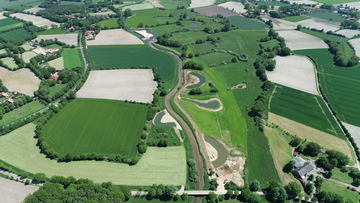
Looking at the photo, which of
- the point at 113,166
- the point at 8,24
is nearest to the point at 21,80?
the point at 113,166

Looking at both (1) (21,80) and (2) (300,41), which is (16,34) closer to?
(1) (21,80)

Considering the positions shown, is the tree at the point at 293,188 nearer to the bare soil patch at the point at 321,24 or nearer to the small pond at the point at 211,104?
the small pond at the point at 211,104

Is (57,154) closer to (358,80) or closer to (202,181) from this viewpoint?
(202,181)

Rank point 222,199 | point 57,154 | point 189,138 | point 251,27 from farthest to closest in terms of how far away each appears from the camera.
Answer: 1. point 251,27
2. point 189,138
3. point 57,154
4. point 222,199

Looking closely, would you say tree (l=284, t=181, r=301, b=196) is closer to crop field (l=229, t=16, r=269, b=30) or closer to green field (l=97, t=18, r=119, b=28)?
crop field (l=229, t=16, r=269, b=30)

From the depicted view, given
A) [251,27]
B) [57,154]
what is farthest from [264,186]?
[251,27]

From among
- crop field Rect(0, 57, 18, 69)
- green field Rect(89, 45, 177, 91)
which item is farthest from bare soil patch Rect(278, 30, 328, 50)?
crop field Rect(0, 57, 18, 69)
